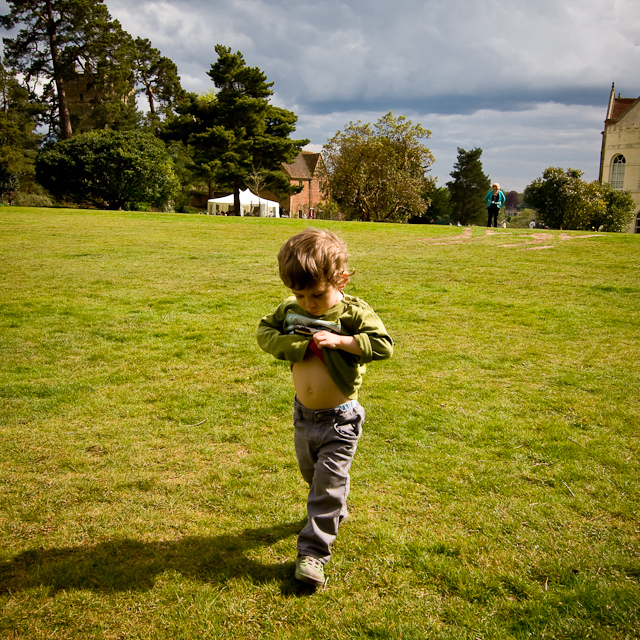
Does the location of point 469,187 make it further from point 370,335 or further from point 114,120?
point 370,335

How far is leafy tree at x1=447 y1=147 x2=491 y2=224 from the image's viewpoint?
265 feet

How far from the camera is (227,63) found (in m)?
43.5

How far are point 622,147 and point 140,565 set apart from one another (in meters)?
66.2

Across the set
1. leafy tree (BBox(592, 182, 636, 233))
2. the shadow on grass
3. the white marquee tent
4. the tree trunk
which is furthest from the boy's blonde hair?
leafy tree (BBox(592, 182, 636, 233))

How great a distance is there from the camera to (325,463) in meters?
2.48

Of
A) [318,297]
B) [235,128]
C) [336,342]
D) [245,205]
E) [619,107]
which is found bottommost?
[336,342]

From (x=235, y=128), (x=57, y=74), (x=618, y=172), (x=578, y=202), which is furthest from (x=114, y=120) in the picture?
(x=618, y=172)

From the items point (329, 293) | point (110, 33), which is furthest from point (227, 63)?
point (329, 293)

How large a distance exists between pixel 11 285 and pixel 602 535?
9.57 m

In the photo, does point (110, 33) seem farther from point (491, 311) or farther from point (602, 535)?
point (602, 535)

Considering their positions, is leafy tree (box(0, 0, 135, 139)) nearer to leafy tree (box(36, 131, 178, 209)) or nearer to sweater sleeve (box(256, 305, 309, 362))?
leafy tree (box(36, 131, 178, 209))

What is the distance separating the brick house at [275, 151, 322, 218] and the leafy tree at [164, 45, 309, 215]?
2016cm

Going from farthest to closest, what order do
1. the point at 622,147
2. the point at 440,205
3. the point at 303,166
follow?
the point at 440,205 → the point at 303,166 → the point at 622,147

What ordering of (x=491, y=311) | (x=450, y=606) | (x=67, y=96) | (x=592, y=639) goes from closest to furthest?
(x=592, y=639) < (x=450, y=606) < (x=491, y=311) < (x=67, y=96)
